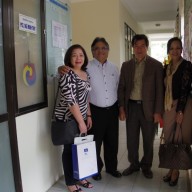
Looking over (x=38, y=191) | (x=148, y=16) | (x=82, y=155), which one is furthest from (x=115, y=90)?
(x=148, y=16)

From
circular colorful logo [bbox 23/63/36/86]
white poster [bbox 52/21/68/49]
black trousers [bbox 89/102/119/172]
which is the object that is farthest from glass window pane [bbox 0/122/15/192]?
white poster [bbox 52/21/68/49]

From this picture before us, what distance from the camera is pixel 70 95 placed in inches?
85.0

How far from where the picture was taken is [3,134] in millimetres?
1791

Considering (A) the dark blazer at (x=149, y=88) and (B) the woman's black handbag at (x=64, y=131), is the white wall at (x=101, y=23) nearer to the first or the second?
(A) the dark blazer at (x=149, y=88)

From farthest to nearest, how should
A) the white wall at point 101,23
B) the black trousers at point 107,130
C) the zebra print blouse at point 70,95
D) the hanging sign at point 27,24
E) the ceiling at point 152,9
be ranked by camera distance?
the ceiling at point 152,9 < the white wall at point 101,23 < the black trousers at point 107,130 < the zebra print blouse at point 70,95 < the hanging sign at point 27,24

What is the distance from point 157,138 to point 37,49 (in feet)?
8.65

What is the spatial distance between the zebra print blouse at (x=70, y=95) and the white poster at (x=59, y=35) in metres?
0.52

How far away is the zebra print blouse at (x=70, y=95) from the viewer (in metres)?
2.16

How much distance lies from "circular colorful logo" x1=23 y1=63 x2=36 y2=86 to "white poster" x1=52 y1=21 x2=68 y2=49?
46 cm

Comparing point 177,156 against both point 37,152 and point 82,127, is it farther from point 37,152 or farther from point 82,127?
point 37,152

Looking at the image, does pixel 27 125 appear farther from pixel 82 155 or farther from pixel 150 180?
pixel 150 180

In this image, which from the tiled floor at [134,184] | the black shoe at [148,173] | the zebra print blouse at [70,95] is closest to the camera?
the zebra print blouse at [70,95]

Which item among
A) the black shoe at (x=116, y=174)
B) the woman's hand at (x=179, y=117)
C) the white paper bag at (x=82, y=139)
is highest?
the woman's hand at (x=179, y=117)

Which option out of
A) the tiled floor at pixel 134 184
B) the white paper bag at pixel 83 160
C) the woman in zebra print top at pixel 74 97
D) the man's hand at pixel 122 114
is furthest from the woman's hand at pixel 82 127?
the tiled floor at pixel 134 184
